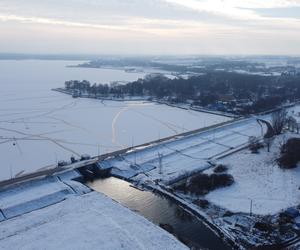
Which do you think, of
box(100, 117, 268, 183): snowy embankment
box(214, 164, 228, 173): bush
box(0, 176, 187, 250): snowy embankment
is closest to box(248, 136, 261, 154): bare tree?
box(100, 117, 268, 183): snowy embankment

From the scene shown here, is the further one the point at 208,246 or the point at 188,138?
the point at 188,138

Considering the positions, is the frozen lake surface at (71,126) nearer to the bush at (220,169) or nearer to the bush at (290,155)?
the bush at (220,169)

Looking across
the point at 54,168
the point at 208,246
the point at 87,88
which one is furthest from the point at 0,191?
the point at 87,88

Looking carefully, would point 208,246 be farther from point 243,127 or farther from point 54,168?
point 243,127

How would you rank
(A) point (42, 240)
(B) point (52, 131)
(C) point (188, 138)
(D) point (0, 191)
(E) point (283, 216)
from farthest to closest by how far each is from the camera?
(B) point (52, 131) → (C) point (188, 138) → (D) point (0, 191) → (E) point (283, 216) → (A) point (42, 240)

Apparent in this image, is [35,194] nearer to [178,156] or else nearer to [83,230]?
[83,230]

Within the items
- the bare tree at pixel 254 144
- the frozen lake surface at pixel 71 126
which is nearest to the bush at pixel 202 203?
the bare tree at pixel 254 144

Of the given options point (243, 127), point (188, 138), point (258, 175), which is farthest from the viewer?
point (243, 127)
